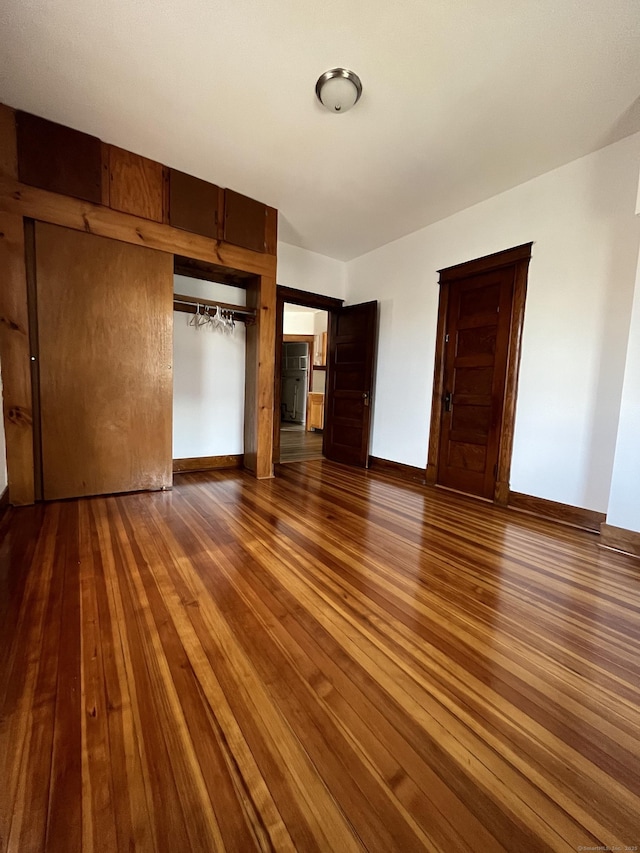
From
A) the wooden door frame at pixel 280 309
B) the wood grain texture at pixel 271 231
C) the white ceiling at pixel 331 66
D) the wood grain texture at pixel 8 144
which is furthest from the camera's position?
the wooden door frame at pixel 280 309

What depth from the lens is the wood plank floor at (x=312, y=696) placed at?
75cm

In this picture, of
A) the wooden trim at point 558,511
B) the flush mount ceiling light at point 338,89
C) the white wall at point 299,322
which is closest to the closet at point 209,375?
the flush mount ceiling light at point 338,89

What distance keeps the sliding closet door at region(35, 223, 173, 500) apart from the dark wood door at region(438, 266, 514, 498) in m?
2.77

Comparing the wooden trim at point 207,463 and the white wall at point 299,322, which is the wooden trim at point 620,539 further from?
the white wall at point 299,322

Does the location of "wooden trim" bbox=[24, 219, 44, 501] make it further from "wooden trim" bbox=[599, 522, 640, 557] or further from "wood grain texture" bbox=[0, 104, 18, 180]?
"wooden trim" bbox=[599, 522, 640, 557]

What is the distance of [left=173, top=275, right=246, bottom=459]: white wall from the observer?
143 inches

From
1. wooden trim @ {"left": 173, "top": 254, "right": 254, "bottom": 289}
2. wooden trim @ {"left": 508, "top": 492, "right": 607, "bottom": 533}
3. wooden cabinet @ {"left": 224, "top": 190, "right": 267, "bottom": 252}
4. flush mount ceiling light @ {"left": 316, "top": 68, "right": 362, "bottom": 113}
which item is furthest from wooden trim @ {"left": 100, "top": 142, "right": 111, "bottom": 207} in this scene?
wooden trim @ {"left": 508, "top": 492, "right": 607, "bottom": 533}

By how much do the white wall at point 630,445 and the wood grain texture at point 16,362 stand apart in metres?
4.19

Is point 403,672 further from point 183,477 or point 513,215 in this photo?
point 513,215

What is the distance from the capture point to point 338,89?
2.03 m

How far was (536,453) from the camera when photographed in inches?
113

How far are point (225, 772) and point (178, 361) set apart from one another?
3.42 m

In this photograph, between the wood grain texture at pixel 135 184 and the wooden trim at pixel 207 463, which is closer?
the wood grain texture at pixel 135 184

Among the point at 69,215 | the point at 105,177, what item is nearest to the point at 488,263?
the point at 105,177
